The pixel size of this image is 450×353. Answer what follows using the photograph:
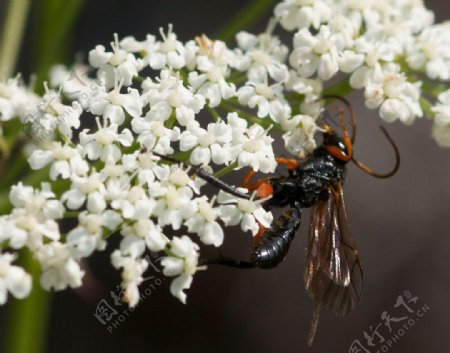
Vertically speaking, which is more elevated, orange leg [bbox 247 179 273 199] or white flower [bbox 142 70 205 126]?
white flower [bbox 142 70 205 126]

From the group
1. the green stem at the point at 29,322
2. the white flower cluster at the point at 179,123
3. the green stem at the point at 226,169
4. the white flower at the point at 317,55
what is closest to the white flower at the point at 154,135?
the white flower cluster at the point at 179,123

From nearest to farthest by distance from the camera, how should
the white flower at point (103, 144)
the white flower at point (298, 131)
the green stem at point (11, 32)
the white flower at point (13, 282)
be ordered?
the white flower at point (13, 282), the white flower at point (103, 144), the white flower at point (298, 131), the green stem at point (11, 32)

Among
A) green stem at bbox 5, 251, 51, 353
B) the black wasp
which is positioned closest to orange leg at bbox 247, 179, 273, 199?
the black wasp

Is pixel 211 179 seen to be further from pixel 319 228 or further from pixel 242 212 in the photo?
pixel 319 228

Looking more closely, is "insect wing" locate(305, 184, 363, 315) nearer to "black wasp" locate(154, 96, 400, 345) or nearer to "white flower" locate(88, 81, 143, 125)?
"black wasp" locate(154, 96, 400, 345)

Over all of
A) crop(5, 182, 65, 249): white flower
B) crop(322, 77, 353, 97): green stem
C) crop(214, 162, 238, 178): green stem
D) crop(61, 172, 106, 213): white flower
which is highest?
crop(322, 77, 353, 97): green stem

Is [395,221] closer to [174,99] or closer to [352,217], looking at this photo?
[352,217]

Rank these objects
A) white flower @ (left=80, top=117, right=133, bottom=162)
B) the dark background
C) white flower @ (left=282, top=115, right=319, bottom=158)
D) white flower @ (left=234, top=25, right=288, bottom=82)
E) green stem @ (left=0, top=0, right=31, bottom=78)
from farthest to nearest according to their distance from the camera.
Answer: the dark background → green stem @ (left=0, top=0, right=31, bottom=78) → white flower @ (left=234, top=25, right=288, bottom=82) → white flower @ (left=282, top=115, right=319, bottom=158) → white flower @ (left=80, top=117, right=133, bottom=162)

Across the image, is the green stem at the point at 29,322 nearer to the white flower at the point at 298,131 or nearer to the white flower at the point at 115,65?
the white flower at the point at 115,65
